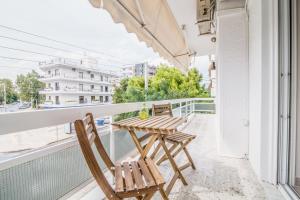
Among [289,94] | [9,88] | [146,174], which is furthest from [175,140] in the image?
[9,88]

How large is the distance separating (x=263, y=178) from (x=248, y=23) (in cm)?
236

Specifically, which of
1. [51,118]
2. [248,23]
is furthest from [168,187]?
[248,23]

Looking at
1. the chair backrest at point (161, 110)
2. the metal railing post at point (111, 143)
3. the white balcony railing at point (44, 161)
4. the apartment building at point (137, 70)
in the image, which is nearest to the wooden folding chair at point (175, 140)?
the chair backrest at point (161, 110)

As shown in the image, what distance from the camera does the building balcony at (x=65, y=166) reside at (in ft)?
3.65

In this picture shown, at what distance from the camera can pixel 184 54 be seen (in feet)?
17.8

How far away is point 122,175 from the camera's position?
57.2 inches

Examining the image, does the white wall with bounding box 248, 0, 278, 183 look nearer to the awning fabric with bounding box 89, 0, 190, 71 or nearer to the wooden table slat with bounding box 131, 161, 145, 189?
the awning fabric with bounding box 89, 0, 190, 71

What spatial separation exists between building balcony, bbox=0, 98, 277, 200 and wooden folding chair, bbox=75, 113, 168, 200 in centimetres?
26

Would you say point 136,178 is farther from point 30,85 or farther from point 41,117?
point 30,85

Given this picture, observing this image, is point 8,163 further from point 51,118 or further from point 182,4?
point 182,4

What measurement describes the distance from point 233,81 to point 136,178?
2.47 metres

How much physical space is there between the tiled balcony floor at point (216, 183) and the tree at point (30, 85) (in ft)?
4.15

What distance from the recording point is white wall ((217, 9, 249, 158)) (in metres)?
2.98

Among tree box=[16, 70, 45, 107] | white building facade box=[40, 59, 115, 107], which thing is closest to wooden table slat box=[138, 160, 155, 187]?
white building facade box=[40, 59, 115, 107]
